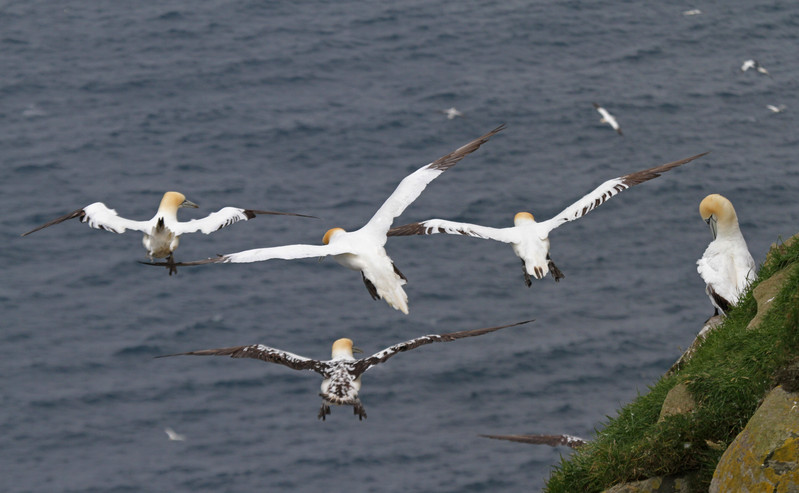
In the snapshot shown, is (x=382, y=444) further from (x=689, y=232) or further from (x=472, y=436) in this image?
(x=689, y=232)

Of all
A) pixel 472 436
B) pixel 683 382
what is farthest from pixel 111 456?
pixel 683 382

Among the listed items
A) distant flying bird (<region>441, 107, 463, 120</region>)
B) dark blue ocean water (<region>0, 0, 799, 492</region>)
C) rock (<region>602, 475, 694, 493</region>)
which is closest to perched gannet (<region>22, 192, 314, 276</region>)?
rock (<region>602, 475, 694, 493</region>)

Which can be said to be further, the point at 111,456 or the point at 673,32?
the point at 673,32

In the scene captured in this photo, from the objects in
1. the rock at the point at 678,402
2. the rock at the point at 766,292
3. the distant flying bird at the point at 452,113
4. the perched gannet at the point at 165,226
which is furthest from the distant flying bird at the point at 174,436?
the rock at the point at 678,402

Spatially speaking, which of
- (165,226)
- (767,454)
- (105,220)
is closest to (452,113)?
(105,220)

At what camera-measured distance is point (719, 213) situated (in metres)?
13.9

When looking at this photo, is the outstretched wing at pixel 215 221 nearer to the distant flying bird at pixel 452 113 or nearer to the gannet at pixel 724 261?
the gannet at pixel 724 261

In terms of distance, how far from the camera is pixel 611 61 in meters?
56.2

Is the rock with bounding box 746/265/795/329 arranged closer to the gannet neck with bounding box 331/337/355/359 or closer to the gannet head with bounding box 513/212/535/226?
the gannet head with bounding box 513/212/535/226

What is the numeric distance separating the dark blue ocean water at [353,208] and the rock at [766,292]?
1194 inches

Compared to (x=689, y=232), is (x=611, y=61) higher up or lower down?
higher up

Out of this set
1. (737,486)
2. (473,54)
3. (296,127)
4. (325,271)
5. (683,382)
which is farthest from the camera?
(473,54)

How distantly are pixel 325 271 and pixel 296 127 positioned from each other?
7750 millimetres

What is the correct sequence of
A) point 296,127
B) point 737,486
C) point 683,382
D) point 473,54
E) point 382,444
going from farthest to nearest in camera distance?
point 473,54
point 296,127
point 382,444
point 683,382
point 737,486
